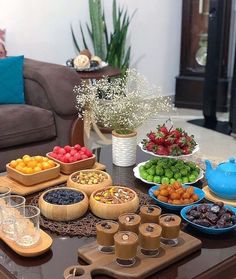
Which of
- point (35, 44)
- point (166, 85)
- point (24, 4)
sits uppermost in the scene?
point (24, 4)

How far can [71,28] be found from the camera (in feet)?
12.3

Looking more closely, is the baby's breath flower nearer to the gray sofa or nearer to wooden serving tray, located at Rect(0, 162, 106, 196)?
wooden serving tray, located at Rect(0, 162, 106, 196)

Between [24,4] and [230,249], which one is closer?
[230,249]

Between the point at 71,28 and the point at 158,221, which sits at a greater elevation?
the point at 71,28

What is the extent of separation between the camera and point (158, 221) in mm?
1294

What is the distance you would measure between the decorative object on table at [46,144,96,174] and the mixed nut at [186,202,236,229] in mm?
527

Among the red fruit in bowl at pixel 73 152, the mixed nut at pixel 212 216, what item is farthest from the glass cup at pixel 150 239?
the red fruit in bowl at pixel 73 152

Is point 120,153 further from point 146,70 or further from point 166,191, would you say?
point 146,70

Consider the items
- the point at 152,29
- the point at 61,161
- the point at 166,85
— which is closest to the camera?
the point at 61,161

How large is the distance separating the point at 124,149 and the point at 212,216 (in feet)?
2.03

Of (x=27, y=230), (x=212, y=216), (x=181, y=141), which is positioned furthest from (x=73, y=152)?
(x=212, y=216)

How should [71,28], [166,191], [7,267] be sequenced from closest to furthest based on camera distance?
1. [7,267]
2. [166,191]
3. [71,28]

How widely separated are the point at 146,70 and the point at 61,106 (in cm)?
197

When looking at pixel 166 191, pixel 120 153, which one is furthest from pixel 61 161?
pixel 166 191
